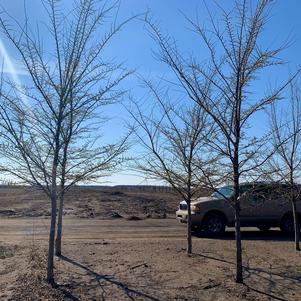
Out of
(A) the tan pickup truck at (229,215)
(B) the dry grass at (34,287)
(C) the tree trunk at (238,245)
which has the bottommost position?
(B) the dry grass at (34,287)

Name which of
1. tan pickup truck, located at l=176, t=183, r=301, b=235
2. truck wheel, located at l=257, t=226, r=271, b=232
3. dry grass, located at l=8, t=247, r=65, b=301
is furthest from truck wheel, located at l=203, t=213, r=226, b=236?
dry grass, located at l=8, t=247, r=65, b=301

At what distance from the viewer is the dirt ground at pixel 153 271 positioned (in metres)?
7.64

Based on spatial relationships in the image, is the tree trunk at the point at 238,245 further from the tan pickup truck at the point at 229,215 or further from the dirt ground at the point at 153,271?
the tan pickup truck at the point at 229,215

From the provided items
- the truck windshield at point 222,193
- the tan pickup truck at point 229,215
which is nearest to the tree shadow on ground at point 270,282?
the truck windshield at point 222,193

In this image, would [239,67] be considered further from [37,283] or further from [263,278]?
[37,283]

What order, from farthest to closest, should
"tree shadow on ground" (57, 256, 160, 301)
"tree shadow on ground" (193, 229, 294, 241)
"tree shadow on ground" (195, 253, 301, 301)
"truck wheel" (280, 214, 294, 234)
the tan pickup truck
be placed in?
1. "truck wheel" (280, 214, 294, 234)
2. the tan pickup truck
3. "tree shadow on ground" (193, 229, 294, 241)
4. "tree shadow on ground" (195, 253, 301, 301)
5. "tree shadow on ground" (57, 256, 160, 301)

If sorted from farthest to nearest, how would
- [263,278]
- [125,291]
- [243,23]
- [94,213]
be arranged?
[94,213], [263,278], [243,23], [125,291]

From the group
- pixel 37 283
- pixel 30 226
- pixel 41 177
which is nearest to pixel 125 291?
pixel 37 283

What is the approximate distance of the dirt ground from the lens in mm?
7645

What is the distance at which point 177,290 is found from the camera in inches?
310

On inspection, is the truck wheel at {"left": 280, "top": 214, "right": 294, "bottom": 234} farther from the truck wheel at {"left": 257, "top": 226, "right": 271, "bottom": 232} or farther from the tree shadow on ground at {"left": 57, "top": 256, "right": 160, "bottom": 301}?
the tree shadow on ground at {"left": 57, "top": 256, "right": 160, "bottom": 301}

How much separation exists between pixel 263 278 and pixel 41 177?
414 centimetres

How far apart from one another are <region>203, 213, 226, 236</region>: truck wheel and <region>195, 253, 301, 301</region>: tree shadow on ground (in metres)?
→ 6.76

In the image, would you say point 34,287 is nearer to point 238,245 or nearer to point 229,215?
point 238,245
